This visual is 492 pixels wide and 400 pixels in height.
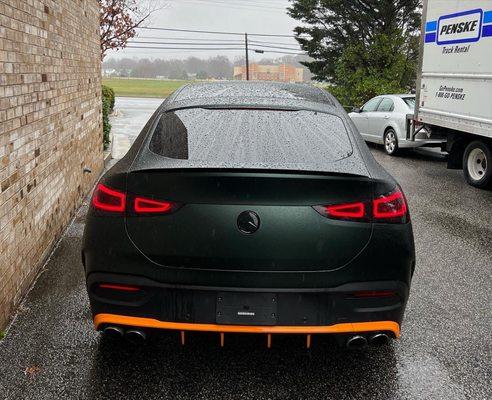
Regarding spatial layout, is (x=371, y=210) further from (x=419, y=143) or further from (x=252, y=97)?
(x=419, y=143)

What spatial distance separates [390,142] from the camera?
41.6 ft

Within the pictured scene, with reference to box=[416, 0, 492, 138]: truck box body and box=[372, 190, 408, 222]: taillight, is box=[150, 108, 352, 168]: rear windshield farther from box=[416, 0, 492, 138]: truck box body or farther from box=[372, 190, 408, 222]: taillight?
box=[416, 0, 492, 138]: truck box body

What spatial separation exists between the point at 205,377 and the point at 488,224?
16.0 ft

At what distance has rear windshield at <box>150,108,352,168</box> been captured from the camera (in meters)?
2.83

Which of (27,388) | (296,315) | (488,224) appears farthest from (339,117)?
(488,224)

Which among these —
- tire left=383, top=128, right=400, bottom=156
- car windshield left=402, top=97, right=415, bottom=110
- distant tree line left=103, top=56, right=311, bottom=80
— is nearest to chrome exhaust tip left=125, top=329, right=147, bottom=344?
tire left=383, top=128, right=400, bottom=156

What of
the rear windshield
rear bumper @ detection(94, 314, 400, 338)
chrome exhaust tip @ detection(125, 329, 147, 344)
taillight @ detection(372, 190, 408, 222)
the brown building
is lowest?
the brown building

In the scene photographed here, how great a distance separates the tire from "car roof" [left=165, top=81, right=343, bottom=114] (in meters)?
8.84

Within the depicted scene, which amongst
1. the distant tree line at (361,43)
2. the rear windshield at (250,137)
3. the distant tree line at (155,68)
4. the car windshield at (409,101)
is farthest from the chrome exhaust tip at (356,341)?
the distant tree line at (155,68)

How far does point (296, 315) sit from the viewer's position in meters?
2.63

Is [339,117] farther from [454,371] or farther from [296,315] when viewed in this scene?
Answer: [454,371]

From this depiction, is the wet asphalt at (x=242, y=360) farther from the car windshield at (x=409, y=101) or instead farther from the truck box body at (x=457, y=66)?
the car windshield at (x=409, y=101)

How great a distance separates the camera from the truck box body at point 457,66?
26.4 feet

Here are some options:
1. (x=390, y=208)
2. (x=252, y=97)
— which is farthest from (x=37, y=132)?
(x=390, y=208)
